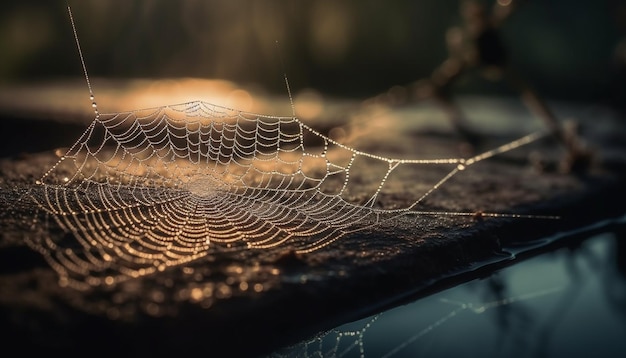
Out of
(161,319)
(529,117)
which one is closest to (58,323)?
(161,319)

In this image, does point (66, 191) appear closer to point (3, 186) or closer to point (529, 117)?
point (3, 186)

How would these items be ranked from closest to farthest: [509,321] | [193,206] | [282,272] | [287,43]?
1. [282,272]
2. [509,321]
3. [193,206]
4. [287,43]

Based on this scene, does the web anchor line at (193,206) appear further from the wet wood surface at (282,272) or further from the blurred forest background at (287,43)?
the blurred forest background at (287,43)

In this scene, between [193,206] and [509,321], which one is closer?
[509,321]

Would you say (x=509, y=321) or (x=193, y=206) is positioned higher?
(x=193, y=206)

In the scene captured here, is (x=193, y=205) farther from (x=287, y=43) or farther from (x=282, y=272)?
(x=287, y=43)

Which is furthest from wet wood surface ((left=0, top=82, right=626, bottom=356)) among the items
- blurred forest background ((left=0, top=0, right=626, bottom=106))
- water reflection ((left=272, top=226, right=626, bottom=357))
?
blurred forest background ((left=0, top=0, right=626, bottom=106))

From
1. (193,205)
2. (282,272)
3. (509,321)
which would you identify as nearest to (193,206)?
(193,205)

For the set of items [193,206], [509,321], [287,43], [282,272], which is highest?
[287,43]
